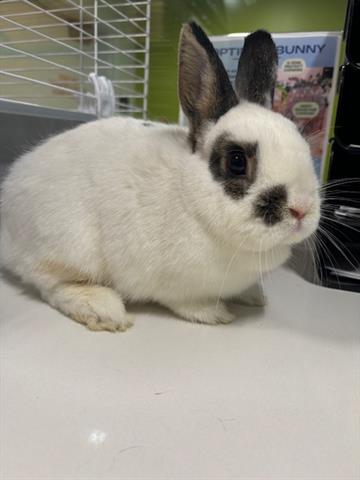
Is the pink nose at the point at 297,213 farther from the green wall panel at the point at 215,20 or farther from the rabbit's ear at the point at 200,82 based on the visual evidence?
the green wall panel at the point at 215,20

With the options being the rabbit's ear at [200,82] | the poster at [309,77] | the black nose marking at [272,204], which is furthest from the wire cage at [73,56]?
the black nose marking at [272,204]

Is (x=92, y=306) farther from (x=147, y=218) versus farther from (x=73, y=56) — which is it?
(x=73, y=56)

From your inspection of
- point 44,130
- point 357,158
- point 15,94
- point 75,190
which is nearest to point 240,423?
point 75,190

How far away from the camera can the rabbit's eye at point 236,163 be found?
86 cm

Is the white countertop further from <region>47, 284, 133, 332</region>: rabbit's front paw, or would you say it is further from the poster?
the poster

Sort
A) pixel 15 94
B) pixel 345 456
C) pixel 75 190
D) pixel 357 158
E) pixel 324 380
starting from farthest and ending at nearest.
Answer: pixel 15 94
pixel 357 158
pixel 75 190
pixel 324 380
pixel 345 456

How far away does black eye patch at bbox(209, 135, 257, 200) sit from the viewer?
0.85m

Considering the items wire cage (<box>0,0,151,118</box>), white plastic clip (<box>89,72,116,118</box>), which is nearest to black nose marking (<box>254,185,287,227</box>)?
wire cage (<box>0,0,151,118</box>)

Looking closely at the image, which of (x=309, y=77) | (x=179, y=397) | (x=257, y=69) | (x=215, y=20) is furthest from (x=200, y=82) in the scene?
(x=215, y=20)

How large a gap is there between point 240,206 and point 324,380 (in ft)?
1.24

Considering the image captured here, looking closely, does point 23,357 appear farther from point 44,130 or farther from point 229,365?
point 44,130

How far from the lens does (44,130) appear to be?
5.19 ft

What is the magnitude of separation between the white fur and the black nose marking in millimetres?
13

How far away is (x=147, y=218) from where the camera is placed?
38.4 inches
